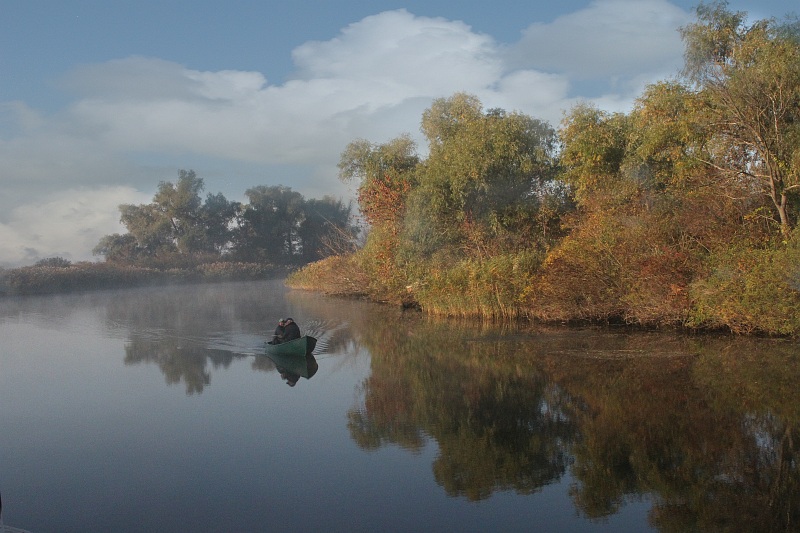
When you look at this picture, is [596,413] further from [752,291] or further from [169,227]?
[169,227]

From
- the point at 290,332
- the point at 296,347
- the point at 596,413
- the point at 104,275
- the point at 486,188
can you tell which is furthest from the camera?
the point at 104,275

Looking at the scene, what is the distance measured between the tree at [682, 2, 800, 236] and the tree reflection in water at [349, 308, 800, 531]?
416 centimetres

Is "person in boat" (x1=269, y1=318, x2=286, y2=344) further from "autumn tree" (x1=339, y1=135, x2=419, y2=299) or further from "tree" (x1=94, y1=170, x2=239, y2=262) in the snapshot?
"tree" (x1=94, y1=170, x2=239, y2=262)

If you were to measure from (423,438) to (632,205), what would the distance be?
1292cm

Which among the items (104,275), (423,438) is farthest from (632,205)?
(104,275)

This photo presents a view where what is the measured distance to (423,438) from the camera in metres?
10.5

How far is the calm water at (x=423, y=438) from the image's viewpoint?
303 inches

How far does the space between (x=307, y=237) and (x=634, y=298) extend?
5921 cm

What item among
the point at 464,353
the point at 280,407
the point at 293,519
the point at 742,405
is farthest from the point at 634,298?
the point at 293,519

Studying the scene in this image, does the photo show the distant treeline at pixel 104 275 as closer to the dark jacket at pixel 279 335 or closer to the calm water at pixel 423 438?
the calm water at pixel 423 438

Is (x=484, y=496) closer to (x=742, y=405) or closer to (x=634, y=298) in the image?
(x=742, y=405)

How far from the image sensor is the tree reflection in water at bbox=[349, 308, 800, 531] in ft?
25.7

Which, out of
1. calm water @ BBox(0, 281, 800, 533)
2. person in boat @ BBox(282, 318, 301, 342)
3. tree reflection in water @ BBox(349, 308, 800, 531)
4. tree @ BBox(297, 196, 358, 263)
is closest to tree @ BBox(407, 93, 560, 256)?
calm water @ BBox(0, 281, 800, 533)

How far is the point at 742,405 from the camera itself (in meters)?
11.1
